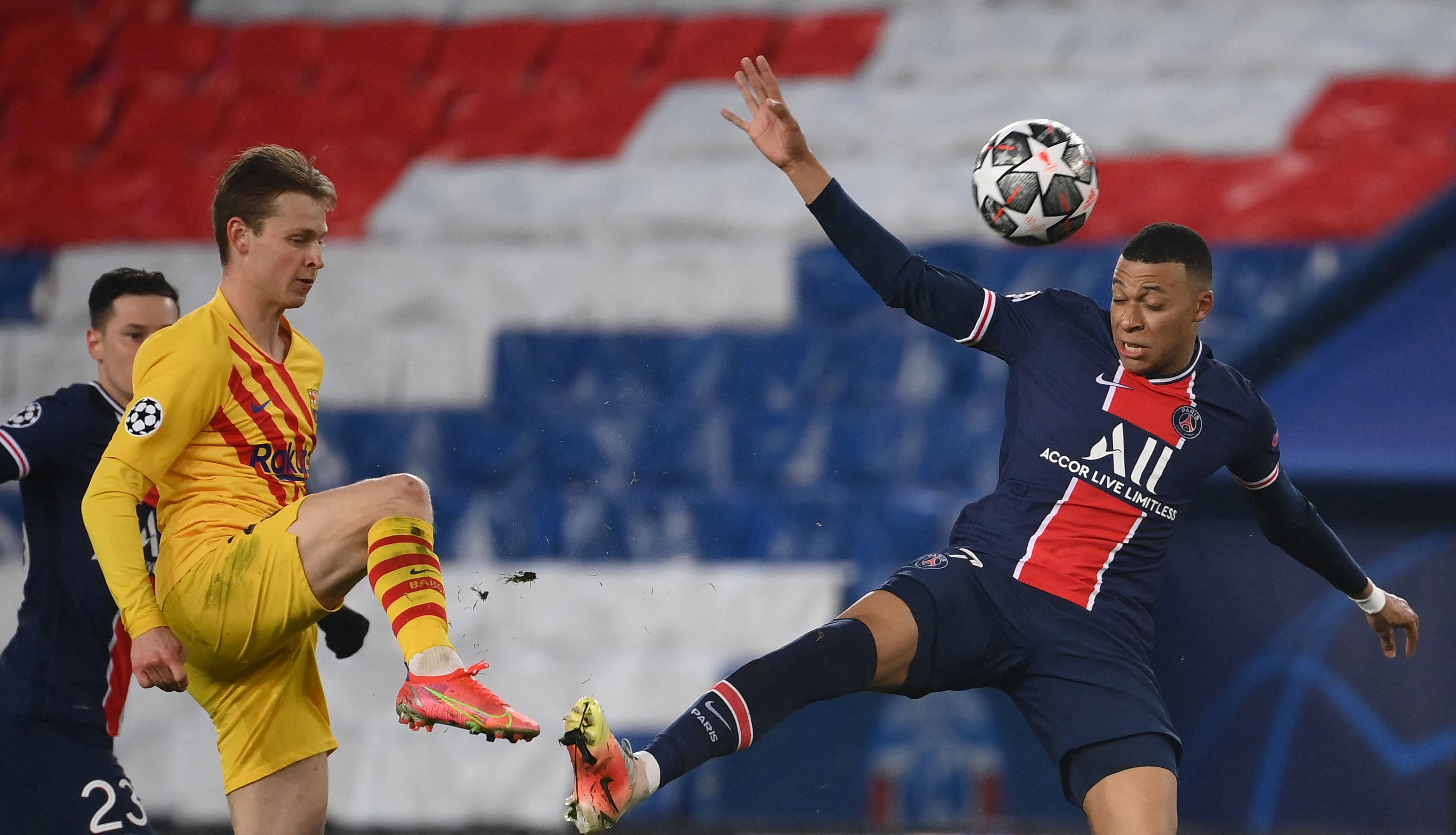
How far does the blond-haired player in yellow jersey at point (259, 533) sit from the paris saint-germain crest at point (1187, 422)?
5.61 feet

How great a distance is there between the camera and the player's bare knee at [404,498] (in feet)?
9.39

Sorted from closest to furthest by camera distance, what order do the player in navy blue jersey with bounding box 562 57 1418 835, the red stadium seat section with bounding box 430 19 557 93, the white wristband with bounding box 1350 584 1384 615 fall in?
the player in navy blue jersey with bounding box 562 57 1418 835, the white wristband with bounding box 1350 584 1384 615, the red stadium seat section with bounding box 430 19 557 93

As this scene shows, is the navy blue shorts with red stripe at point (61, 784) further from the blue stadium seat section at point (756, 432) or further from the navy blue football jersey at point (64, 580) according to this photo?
the blue stadium seat section at point (756, 432)

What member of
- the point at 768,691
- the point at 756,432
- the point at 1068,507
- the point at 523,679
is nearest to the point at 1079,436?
the point at 1068,507

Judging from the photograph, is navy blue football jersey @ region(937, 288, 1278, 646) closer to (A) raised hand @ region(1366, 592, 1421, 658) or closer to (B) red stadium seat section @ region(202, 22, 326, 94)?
(A) raised hand @ region(1366, 592, 1421, 658)

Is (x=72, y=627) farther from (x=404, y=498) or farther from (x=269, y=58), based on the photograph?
(x=269, y=58)

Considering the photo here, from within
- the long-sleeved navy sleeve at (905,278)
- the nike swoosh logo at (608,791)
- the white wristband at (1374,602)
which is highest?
the long-sleeved navy sleeve at (905,278)

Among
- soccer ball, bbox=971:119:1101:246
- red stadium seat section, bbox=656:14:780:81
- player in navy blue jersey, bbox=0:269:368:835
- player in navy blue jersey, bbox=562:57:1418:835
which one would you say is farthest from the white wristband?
red stadium seat section, bbox=656:14:780:81

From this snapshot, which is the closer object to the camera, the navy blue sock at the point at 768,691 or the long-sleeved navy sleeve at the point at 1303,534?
the navy blue sock at the point at 768,691

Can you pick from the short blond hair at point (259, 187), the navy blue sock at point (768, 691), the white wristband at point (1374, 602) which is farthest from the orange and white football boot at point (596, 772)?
the white wristband at point (1374, 602)

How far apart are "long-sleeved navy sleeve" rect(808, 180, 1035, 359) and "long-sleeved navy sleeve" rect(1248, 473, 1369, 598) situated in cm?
87

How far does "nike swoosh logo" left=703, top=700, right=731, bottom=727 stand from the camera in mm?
2996

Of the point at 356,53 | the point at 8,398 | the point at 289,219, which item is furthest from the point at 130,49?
the point at 289,219

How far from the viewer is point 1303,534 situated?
3682 mm
